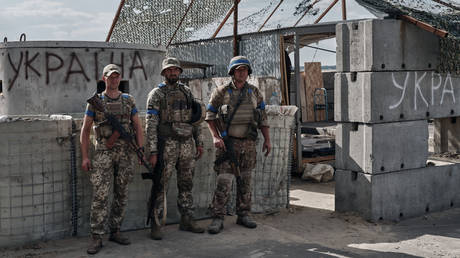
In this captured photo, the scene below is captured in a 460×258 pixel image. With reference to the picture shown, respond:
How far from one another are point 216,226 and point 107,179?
1.44 m

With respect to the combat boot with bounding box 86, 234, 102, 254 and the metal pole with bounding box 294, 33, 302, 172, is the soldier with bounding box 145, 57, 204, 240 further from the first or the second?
the metal pole with bounding box 294, 33, 302, 172

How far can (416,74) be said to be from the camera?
6.99 metres

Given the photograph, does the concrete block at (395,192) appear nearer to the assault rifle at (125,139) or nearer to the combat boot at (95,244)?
the assault rifle at (125,139)

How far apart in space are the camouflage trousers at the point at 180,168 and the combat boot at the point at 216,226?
0.95 feet

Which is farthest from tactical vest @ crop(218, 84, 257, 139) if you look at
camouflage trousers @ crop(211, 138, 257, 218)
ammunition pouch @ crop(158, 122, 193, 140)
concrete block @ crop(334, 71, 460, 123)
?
concrete block @ crop(334, 71, 460, 123)

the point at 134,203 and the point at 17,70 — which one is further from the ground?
the point at 17,70

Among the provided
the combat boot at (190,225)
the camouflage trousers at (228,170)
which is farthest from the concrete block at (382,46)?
the combat boot at (190,225)

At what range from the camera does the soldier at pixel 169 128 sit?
557cm

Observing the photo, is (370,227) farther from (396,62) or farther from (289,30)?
(289,30)

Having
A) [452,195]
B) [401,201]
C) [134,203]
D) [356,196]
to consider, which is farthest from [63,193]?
[452,195]

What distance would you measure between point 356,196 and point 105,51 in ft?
13.8

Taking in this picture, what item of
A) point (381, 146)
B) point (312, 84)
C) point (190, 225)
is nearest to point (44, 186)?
point (190, 225)

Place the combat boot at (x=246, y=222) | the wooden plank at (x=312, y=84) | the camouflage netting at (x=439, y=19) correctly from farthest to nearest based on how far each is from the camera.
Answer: the wooden plank at (x=312, y=84), the camouflage netting at (x=439, y=19), the combat boot at (x=246, y=222)

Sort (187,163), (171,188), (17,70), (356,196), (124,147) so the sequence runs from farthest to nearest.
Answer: (17,70)
(356,196)
(171,188)
(187,163)
(124,147)
